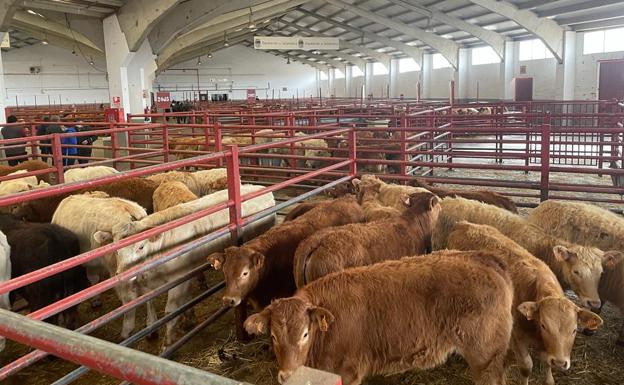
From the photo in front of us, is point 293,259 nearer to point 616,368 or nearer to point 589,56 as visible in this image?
point 616,368

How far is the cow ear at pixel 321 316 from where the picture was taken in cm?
270

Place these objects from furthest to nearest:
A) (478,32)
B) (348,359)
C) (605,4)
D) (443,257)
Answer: (478,32) → (605,4) → (443,257) → (348,359)

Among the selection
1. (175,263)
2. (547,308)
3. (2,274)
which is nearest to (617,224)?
(547,308)

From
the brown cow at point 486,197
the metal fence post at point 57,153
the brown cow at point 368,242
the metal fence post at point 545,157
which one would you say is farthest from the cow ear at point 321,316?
the metal fence post at point 57,153

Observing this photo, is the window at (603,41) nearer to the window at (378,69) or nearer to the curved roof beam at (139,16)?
the curved roof beam at (139,16)

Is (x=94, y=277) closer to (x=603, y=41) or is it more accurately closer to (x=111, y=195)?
(x=111, y=195)

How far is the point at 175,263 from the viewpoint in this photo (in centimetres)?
414

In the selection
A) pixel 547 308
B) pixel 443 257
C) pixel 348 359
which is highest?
pixel 443 257

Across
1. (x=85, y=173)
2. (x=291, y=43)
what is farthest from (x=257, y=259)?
(x=291, y=43)

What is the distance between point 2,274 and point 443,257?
3.33m

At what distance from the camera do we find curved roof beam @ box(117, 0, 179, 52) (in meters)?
13.5

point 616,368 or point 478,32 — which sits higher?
point 478,32

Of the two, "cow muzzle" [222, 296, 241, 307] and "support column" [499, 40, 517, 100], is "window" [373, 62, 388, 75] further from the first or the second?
"cow muzzle" [222, 296, 241, 307]

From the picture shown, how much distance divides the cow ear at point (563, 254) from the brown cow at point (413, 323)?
105 centimetres
